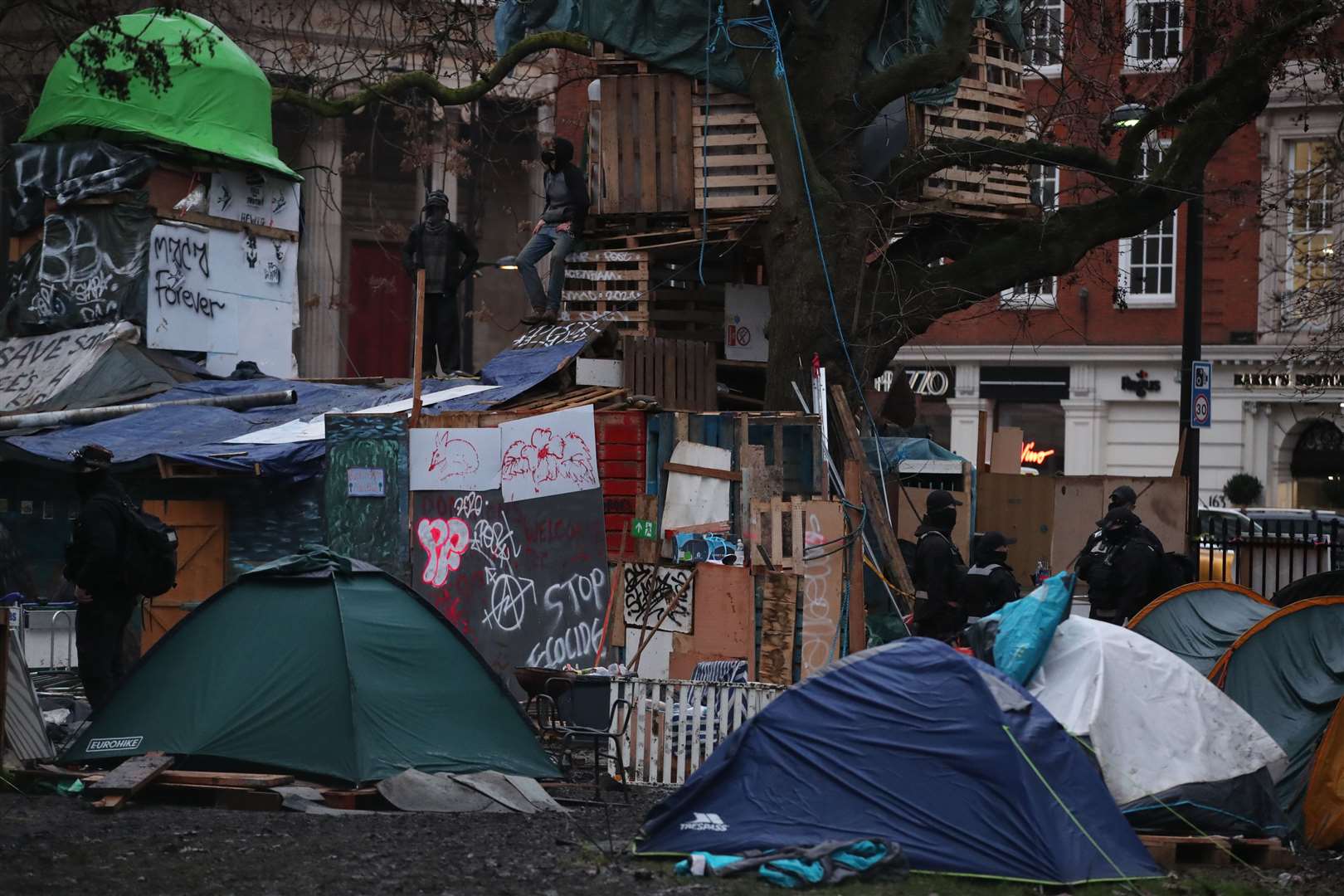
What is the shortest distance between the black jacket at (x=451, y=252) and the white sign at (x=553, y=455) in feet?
16.0

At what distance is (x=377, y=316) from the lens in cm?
3725

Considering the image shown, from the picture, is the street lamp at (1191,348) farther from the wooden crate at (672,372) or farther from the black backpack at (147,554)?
the black backpack at (147,554)

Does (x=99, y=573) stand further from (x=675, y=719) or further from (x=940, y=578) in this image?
(x=940, y=578)

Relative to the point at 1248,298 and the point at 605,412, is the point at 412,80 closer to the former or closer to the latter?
the point at 605,412

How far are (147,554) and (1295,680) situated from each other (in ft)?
23.4

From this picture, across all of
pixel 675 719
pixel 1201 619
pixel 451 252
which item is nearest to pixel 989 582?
pixel 1201 619

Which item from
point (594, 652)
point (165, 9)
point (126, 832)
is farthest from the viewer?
point (594, 652)

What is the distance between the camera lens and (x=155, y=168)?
826 inches

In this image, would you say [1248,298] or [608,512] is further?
[1248,298]

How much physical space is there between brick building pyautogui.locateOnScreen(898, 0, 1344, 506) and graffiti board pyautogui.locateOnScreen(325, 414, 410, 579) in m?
19.5

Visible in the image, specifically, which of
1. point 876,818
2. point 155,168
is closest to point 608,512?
point 876,818

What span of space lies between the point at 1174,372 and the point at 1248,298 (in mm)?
1961

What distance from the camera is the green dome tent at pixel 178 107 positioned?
2095 centimetres

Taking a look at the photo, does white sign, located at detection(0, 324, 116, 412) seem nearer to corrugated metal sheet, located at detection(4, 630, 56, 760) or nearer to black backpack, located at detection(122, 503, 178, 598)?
black backpack, located at detection(122, 503, 178, 598)
